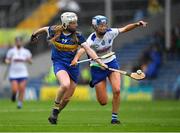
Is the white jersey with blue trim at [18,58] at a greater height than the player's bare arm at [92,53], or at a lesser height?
lesser

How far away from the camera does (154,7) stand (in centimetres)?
4928

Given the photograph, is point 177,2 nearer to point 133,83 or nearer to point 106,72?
point 133,83

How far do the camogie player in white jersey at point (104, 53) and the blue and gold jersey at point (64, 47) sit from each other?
23 centimetres

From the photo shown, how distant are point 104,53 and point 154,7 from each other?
2802cm

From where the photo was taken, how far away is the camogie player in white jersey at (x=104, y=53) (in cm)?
2117

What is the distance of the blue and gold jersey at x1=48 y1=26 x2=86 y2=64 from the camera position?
20645 millimetres

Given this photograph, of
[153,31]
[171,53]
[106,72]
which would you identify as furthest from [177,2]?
[106,72]

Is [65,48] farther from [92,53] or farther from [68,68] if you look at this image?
[92,53]

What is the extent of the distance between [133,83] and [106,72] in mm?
21194

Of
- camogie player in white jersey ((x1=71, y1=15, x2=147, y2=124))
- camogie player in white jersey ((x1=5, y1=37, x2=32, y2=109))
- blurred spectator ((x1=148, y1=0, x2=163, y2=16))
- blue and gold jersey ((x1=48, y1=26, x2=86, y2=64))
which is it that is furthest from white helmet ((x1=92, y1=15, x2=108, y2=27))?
blurred spectator ((x1=148, y1=0, x2=163, y2=16))

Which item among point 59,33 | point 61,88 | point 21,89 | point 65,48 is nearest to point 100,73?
point 65,48

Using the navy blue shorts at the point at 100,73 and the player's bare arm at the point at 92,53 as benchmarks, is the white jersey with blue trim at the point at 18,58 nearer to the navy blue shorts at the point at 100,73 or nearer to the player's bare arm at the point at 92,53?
the navy blue shorts at the point at 100,73

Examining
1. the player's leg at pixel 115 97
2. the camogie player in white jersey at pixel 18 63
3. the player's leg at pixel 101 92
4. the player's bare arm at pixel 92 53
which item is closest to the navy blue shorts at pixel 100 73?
the player's leg at pixel 101 92

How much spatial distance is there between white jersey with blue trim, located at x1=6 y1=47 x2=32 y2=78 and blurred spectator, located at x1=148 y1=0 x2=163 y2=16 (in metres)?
18.0
